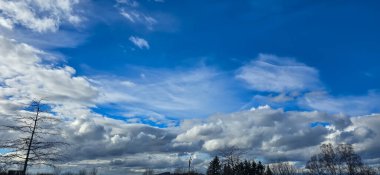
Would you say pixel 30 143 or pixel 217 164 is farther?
pixel 217 164

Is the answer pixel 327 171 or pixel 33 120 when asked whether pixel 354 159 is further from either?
pixel 33 120

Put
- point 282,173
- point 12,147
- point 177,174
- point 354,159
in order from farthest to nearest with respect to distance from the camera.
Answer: point 177,174, point 282,173, point 354,159, point 12,147

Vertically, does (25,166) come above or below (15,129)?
below

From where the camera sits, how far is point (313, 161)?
365ft

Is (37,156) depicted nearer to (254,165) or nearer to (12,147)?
(12,147)

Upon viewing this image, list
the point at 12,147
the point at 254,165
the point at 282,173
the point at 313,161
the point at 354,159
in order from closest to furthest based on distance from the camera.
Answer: the point at 12,147
the point at 354,159
the point at 313,161
the point at 254,165
the point at 282,173

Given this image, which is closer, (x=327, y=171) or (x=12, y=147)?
(x=12, y=147)

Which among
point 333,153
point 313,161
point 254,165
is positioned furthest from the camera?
point 254,165

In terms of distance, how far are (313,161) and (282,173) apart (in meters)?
34.3

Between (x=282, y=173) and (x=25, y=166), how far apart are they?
132316 mm

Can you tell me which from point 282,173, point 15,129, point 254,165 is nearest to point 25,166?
point 15,129

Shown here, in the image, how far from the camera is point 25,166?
23.5 meters

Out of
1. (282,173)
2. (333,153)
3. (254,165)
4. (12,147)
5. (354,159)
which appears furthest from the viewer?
(282,173)

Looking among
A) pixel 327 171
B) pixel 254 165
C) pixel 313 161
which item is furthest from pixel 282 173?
pixel 327 171
